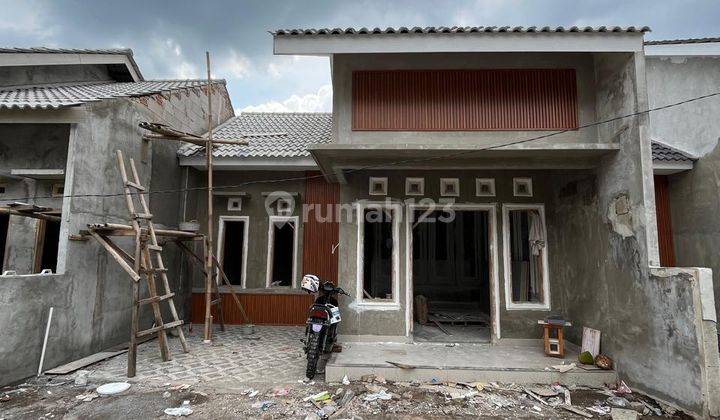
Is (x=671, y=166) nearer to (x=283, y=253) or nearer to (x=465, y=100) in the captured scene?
(x=465, y=100)

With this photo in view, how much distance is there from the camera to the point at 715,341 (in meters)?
3.97

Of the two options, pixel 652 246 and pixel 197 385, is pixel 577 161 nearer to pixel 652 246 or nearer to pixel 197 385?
pixel 652 246

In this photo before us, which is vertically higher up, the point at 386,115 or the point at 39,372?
the point at 386,115

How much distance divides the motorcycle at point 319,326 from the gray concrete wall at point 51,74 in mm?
9195

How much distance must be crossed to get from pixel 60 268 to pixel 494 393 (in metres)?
6.66

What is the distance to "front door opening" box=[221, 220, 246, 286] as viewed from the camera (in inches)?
371

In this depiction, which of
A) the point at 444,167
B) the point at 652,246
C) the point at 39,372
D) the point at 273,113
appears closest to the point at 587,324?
the point at 652,246

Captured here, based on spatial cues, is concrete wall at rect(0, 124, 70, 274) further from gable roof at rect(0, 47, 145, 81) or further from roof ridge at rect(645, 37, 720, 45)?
Answer: roof ridge at rect(645, 37, 720, 45)

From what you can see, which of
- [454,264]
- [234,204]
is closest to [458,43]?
[234,204]

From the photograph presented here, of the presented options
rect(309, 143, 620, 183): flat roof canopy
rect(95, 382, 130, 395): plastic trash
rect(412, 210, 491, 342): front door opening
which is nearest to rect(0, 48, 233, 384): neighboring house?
rect(95, 382, 130, 395): plastic trash

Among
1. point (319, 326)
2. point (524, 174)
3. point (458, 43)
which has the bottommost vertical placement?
point (319, 326)

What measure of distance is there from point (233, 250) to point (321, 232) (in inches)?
94.3

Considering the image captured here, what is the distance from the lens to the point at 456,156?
5934 mm

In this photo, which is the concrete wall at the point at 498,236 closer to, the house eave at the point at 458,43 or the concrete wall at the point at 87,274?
the house eave at the point at 458,43
